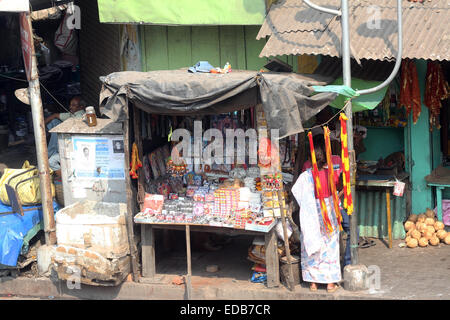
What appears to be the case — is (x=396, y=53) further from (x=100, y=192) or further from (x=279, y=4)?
(x=100, y=192)

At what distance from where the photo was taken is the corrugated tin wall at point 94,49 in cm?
993

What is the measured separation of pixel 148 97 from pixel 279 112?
151cm

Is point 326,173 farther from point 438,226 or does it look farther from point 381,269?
point 438,226

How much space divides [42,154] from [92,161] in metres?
0.66

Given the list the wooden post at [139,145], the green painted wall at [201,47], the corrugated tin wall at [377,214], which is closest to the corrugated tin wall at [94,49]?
the green painted wall at [201,47]

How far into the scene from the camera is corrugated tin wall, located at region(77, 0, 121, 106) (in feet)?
32.6

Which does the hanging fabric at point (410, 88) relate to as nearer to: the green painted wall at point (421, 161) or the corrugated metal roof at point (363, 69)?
the green painted wall at point (421, 161)

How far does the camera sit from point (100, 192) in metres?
8.18

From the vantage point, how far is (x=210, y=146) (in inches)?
306

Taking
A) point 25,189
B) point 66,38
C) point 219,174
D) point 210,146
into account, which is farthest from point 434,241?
point 66,38

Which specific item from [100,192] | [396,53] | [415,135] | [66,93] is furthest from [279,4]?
[66,93]

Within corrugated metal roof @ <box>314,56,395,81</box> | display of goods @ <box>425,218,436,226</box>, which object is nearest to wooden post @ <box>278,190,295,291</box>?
corrugated metal roof @ <box>314,56,395,81</box>

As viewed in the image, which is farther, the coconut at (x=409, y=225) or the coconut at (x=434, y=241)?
the coconut at (x=409, y=225)

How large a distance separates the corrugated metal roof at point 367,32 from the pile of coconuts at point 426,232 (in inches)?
92.6
